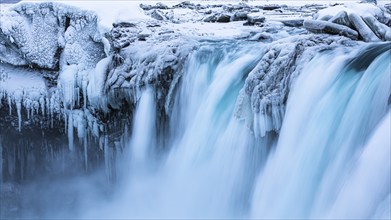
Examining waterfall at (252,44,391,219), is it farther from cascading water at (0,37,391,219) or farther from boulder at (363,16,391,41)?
boulder at (363,16,391,41)

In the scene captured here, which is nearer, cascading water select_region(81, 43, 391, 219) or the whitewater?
cascading water select_region(81, 43, 391, 219)

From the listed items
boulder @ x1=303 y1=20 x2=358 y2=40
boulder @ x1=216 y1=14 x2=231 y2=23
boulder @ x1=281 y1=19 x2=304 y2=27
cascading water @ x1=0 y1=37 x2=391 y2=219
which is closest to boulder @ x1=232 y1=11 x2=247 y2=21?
boulder @ x1=216 y1=14 x2=231 y2=23

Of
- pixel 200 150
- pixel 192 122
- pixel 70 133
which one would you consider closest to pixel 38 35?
pixel 70 133

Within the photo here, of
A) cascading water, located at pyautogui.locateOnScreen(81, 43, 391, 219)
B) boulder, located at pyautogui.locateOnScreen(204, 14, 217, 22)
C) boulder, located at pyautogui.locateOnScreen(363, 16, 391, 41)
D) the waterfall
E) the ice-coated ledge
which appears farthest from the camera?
boulder, located at pyautogui.locateOnScreen(204, 14, 217, 22)

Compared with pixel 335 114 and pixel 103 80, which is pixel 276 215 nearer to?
pixel 335 114

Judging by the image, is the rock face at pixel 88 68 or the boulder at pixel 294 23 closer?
the rock face at pixel 88 68

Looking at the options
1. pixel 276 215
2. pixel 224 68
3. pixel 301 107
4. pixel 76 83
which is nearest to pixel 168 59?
pixel 224 68

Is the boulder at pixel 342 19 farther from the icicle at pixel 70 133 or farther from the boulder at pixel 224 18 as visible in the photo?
the icicle at pixel 70 133

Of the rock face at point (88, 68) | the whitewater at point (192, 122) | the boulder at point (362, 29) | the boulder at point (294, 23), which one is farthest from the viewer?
the boulder at point (294, 23)

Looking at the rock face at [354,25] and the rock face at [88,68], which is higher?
the rock face at [354,25]

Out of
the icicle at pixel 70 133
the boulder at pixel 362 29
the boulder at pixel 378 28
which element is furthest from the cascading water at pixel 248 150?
the boulder at pixel 378 28

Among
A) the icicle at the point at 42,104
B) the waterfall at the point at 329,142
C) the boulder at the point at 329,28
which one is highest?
the boulder at the point at 329,28

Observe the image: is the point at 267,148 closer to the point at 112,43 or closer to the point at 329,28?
the point at 329,28

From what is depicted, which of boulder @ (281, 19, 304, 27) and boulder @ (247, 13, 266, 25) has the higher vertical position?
boulder @ (281, 19, 304, 27)
